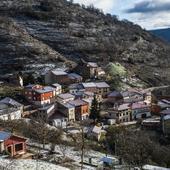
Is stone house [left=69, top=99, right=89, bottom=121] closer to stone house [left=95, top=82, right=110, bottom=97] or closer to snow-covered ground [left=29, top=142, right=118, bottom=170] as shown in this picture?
stone house [left=95, top=82, right=110, bottom=97]

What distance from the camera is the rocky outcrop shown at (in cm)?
10969

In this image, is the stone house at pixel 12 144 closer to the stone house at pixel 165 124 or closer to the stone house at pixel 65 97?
the stone house at pixel 165 124

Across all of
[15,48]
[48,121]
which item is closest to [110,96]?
[48,121]

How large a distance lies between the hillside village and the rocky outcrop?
1304cm

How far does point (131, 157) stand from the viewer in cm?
4603

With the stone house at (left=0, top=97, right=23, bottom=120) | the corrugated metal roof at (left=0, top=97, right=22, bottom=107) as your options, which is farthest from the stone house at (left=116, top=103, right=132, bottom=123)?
the corrugated metal roof at (left=0, top=97, right=22, bottom=107)

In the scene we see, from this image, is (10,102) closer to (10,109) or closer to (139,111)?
(10,109)

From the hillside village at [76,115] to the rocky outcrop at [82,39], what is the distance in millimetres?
13036

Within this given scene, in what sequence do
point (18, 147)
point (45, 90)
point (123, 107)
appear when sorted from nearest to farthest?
point (18, 147), point (123, 107), point (45, 90)

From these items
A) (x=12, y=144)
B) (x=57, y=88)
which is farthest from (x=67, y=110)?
(x=12, y=144)

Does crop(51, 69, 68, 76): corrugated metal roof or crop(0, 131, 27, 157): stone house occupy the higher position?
crop(51, 69, 68, 76): corrugated metal roof

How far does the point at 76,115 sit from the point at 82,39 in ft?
172

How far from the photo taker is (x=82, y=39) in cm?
12156

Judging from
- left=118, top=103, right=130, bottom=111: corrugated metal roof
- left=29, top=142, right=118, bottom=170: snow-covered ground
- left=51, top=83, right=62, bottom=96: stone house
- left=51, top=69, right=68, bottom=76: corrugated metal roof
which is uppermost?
left=51, top=69, right=68, bottom=76: corrugated metal roof
